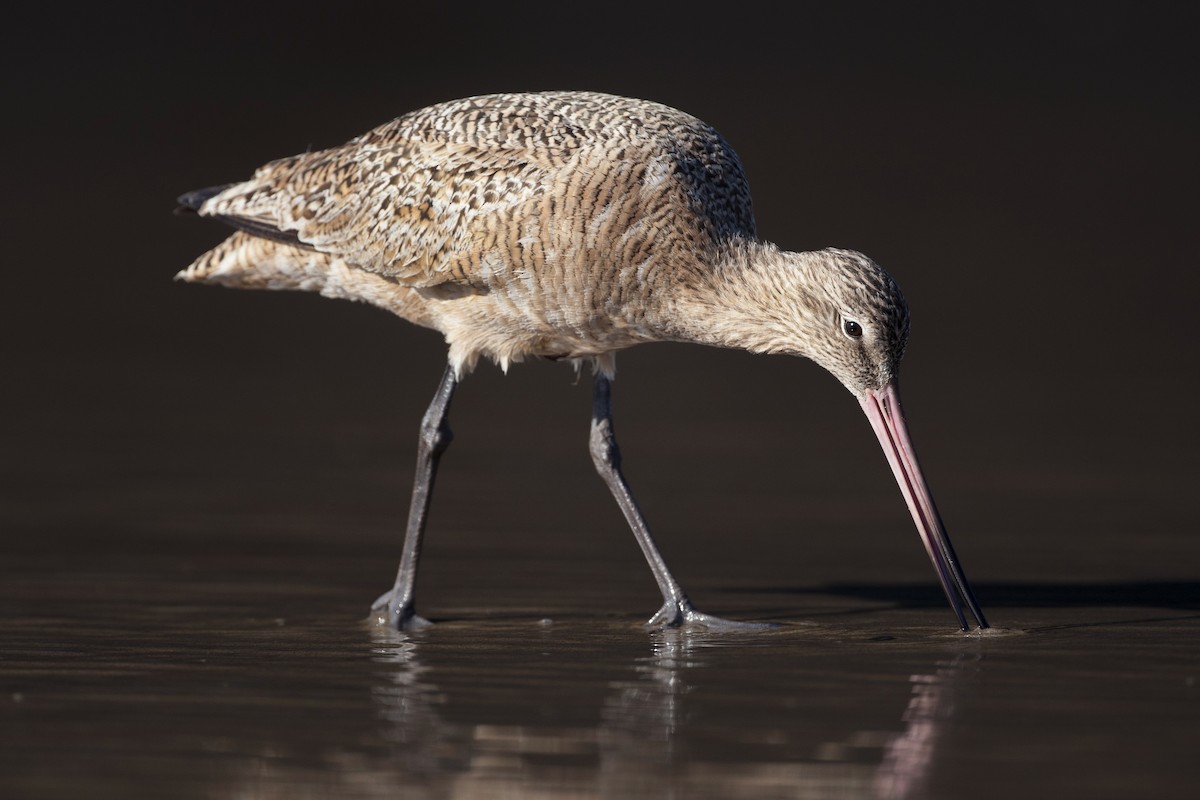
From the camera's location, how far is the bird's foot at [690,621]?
662 cm

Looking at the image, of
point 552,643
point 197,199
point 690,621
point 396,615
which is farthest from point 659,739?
point 197,199

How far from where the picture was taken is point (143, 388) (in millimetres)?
11367

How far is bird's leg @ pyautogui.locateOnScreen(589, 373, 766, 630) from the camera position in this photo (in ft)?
22.0

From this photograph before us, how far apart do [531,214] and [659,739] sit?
7.88ft

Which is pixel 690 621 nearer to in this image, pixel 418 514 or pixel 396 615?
pixel 396 615

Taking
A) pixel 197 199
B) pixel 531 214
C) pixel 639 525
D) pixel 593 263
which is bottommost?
pixel 639 525

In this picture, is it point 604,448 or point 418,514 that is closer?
point 418,514

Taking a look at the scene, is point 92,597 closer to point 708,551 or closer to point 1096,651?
point 708,551

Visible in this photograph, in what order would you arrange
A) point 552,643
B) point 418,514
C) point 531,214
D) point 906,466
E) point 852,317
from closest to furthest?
point 552,643, point 852,317, point 906,466, point 531,214, point 418,514

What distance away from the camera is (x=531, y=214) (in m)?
6.86

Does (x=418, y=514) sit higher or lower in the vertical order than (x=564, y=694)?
higher

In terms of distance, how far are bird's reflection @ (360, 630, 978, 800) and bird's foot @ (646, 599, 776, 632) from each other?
28.8 inches

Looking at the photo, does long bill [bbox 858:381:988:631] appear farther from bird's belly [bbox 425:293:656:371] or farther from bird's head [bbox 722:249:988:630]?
bird's belly [bbox 425:293:656:371]

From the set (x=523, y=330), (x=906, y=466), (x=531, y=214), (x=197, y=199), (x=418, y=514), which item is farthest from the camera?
(x=197, y=199)
